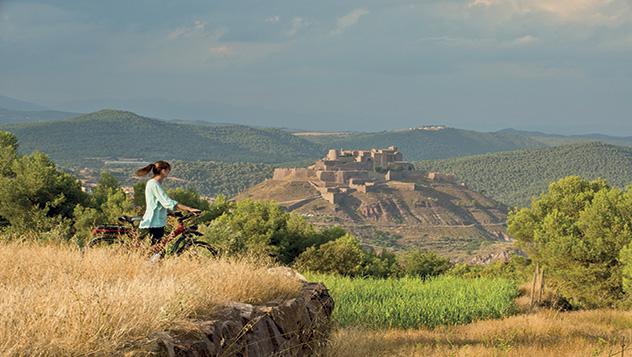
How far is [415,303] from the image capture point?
17156 millimetres

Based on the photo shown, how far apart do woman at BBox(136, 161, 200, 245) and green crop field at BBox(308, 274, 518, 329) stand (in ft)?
15.2

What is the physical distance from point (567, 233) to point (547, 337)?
21.9 metres

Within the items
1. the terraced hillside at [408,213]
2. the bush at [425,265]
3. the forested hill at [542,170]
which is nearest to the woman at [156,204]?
the bush at [425,265]

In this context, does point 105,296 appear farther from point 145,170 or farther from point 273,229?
point 273,229

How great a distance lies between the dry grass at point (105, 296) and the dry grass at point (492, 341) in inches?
70.5

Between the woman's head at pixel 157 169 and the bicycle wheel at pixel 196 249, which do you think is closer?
the woman's head at pixel 157 169

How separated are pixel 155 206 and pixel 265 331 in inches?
120

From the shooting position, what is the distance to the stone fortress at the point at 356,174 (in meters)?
154

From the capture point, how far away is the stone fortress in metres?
154

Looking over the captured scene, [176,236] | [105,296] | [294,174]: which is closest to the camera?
[105,296]

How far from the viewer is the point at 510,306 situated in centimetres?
1919

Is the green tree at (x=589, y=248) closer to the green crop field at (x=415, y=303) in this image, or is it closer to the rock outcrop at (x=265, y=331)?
the green crop field at (x=415, y=303)

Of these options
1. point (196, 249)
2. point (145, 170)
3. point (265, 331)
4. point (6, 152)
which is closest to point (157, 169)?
point (145, 170)

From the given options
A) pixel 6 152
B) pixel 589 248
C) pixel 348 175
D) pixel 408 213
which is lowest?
pixel 408 213
